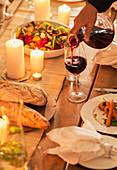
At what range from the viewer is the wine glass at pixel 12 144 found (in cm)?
90

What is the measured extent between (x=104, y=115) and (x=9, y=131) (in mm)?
526

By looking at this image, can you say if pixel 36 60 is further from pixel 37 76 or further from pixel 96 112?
pixel 96 112

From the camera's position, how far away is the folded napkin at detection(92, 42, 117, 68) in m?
1.73

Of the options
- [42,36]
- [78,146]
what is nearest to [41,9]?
[42,36]

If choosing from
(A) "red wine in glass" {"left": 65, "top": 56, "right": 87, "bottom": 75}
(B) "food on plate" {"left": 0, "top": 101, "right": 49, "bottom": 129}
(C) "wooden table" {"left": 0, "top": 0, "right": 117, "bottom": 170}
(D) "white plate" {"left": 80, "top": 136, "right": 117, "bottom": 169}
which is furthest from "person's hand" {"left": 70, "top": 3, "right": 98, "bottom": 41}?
(D) "white plate" {"left": 80, "top": 136, "right": 117, "bottom": 169}

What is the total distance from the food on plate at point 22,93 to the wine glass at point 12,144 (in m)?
0.34

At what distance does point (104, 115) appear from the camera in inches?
53.2

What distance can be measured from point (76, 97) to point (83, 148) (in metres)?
0.45

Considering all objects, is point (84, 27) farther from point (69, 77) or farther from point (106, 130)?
point (106, 130)

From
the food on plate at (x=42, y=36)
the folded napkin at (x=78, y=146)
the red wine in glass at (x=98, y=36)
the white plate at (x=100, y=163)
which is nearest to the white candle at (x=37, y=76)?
the food on plate at (x=42, y=36)

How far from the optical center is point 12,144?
968 millimetres

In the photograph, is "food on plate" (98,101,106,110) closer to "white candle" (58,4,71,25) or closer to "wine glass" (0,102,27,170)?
"wine glass" (0,102,27,170)

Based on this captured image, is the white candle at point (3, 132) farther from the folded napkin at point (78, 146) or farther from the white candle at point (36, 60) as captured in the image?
the white candle at point (36, 60)

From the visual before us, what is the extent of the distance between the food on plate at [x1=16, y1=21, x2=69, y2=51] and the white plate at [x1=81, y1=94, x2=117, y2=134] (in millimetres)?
522
